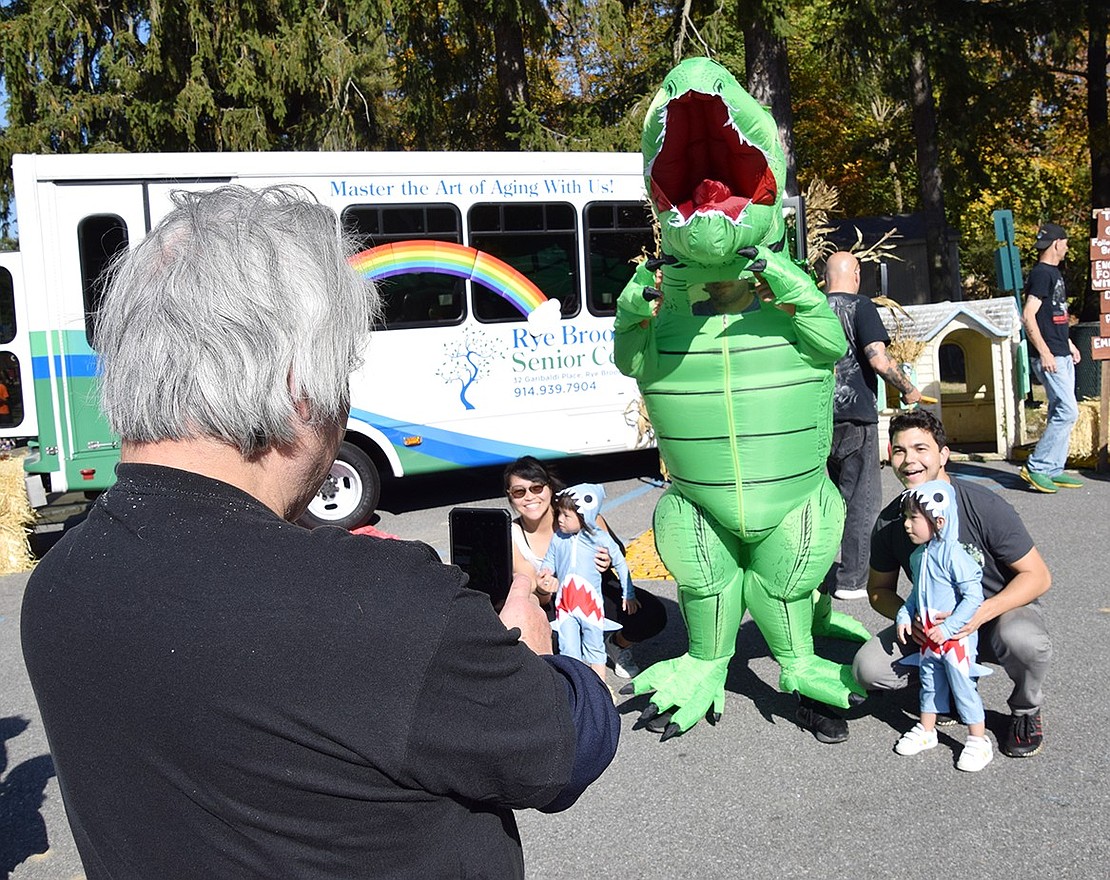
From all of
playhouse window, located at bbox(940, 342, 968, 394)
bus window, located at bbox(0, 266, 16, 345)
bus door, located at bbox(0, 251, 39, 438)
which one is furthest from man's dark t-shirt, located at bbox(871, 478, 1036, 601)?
playhouse window, located at bbox(940, 342, 968, 394)

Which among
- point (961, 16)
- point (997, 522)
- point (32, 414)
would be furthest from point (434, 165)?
point (961, 16)

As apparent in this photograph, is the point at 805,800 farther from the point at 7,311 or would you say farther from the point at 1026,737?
the point at 7,311

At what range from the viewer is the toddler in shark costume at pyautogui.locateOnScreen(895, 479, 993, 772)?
11.0 feet

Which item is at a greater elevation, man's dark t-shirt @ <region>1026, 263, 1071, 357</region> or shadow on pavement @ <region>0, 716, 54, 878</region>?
man's dark t-shirt @ <region>1026, 263, 1071, 357</region>

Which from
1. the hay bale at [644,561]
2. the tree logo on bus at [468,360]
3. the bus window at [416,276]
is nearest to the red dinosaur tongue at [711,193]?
the hay bale at [644,561]

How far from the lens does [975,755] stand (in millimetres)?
3436

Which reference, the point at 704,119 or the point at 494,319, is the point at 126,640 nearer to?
the point at 704,119

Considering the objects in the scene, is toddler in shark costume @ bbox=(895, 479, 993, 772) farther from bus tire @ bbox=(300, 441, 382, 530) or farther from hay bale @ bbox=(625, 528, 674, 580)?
bus tire @ bbox=(300, 441, 382, 530)

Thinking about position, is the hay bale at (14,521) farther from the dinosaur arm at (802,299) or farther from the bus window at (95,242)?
the dinosaur arm at (802,299)

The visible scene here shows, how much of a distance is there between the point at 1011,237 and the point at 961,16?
154 inches

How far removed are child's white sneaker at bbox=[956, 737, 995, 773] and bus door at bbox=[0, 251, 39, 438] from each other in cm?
645

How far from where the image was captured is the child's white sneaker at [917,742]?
141 inches

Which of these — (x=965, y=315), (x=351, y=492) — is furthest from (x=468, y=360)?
(x=965, y=315)

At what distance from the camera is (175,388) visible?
1.14m
